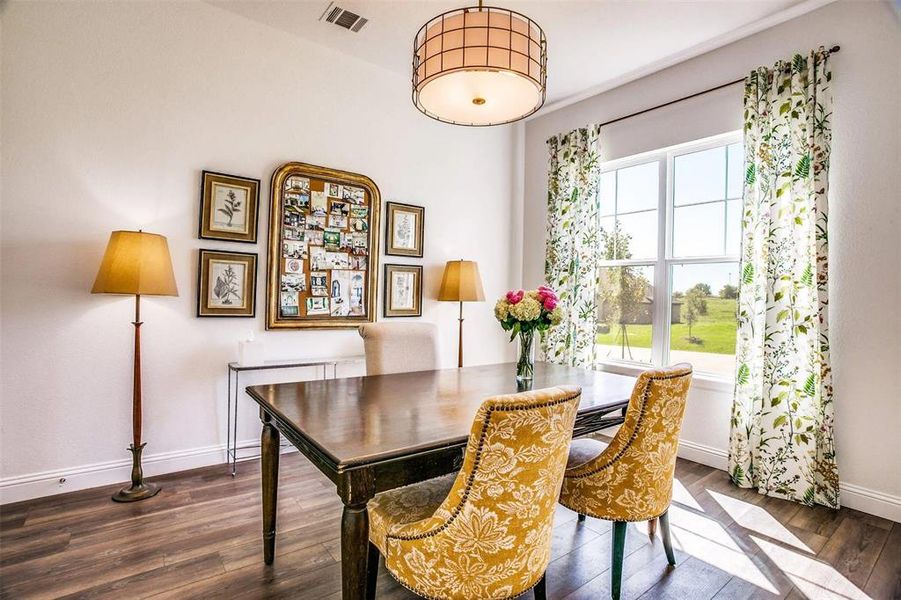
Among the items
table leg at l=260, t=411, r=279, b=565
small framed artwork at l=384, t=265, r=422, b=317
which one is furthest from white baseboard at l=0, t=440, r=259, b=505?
small framed artwork at l=384, t=265, r=422, b=317

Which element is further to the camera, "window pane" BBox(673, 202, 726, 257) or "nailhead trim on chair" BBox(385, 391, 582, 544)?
"window pane" BBox(673, 202, 726, 257)

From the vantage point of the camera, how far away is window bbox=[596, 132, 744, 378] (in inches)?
129

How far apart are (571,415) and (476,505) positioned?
1.17ft

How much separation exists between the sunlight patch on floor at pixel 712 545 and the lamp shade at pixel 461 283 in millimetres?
2105

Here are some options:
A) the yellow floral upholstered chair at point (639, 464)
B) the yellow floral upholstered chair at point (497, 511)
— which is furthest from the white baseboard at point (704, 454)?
the yellow floral upholstered chair at point (497, 511)

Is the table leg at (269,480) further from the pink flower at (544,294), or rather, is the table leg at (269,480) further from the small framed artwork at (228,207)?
the small framed artwork at (228,207)

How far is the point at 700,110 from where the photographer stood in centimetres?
332

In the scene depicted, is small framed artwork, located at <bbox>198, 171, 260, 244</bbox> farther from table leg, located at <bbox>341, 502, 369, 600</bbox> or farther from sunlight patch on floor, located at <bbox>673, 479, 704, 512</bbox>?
sunlight patch on floor, located at <bbox>673, 479, 704, 512</bbox>

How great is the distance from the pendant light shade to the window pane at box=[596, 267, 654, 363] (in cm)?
229

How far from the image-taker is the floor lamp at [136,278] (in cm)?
237

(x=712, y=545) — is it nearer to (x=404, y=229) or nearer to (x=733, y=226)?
(x=733, y=226)

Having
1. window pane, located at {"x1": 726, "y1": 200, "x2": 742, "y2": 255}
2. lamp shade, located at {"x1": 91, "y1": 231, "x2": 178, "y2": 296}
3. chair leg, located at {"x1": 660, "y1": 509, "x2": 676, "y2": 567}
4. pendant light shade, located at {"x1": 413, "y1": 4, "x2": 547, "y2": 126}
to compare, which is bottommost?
chair leg, located at {"x1": 660, "y1": 509, "x2": 676, "y2": 567}

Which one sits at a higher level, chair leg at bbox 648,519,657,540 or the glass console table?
the glass console table

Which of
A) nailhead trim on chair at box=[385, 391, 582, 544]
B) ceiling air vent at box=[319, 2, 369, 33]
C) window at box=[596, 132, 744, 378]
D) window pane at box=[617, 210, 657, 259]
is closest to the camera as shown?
nailhead trim on chair at box=[385, 391, 582, 544]
